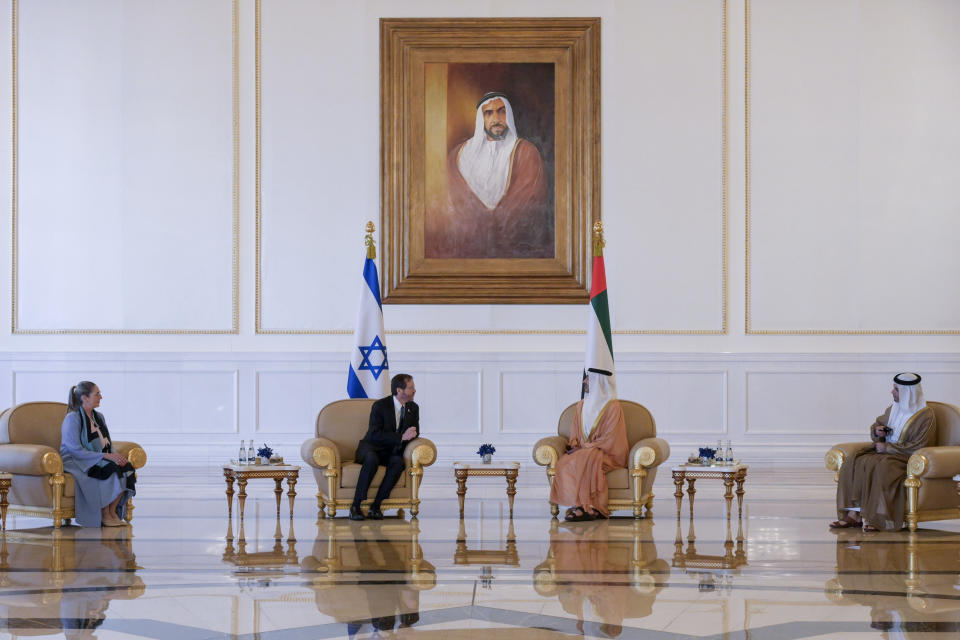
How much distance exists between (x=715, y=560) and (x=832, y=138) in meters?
5.92

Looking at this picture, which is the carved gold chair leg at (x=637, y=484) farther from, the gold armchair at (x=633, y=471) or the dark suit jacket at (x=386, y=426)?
the dark suit jacket at (x=386, y=426)

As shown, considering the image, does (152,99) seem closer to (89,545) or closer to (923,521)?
(89,545)

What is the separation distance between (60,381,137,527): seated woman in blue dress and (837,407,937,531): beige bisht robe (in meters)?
4.99

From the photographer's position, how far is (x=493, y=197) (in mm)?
10852

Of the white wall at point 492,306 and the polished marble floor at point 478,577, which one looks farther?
the white wall at point 492,306

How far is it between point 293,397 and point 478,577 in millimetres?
5400

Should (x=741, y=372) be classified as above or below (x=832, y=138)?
below

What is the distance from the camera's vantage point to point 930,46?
1080 centimetres

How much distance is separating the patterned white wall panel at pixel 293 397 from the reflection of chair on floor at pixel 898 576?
5.24 meters

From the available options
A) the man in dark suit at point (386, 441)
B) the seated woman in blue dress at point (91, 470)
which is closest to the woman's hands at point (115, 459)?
the seated woman in blue dress at point (91, 470)

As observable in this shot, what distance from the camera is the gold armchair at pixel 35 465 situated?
294 inches

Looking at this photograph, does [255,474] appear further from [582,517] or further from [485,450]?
[582,517]

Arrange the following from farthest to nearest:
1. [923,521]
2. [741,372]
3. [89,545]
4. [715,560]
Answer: [741,372], [923,521], [89,545], [715,560]

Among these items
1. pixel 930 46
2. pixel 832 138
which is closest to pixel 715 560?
pixel 832 138
